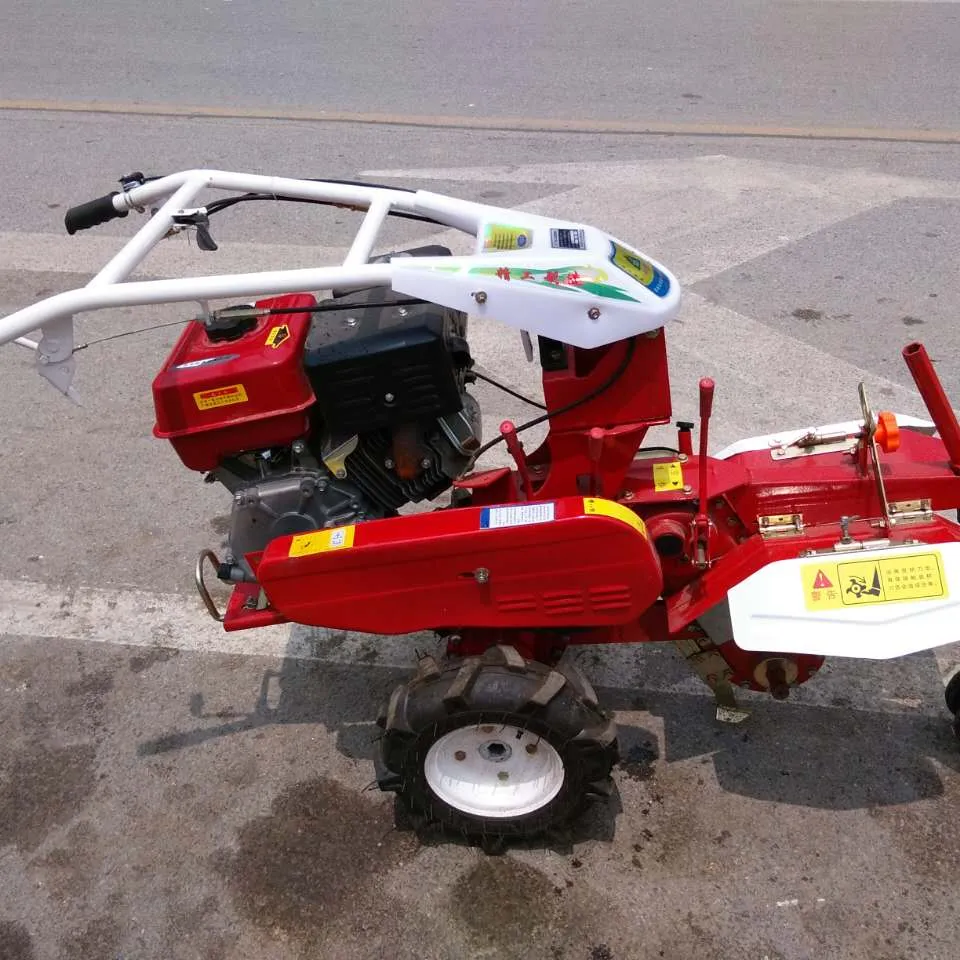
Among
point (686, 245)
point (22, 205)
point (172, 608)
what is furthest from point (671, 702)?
point (22, 205)

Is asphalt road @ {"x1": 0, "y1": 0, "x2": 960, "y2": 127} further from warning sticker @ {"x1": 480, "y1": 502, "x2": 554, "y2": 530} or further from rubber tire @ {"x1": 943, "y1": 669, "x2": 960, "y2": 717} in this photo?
warning sticker @ {"x1": 480, "y1": 502, "x2": 554, "y2": 530}

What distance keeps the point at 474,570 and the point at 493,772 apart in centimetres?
62

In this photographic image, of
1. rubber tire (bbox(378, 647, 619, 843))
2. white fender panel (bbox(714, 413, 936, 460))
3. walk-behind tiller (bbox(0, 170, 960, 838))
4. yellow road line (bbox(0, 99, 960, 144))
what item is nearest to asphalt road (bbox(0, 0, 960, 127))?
yellow road line (bbox(0, 99, 960, 144))

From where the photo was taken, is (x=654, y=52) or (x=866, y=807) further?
(x=654, y=52)

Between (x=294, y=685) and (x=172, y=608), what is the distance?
2.08 feet

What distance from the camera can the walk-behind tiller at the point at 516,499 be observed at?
2.13 meters

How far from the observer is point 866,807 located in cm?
256

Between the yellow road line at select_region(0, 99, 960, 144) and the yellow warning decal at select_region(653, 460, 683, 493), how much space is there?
18.7ft

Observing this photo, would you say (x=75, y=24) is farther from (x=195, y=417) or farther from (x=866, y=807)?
(x=866, y=807)

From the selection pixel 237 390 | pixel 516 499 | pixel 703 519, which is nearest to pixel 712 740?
pixel 703 519

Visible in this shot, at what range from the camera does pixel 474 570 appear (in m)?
2.28

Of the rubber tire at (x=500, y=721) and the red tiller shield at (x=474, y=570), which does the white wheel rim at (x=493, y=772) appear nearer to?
the rubber tire at (x=500, y=721)

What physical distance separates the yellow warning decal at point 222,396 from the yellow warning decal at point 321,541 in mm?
399

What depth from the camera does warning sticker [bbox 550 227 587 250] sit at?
7.32 feet
